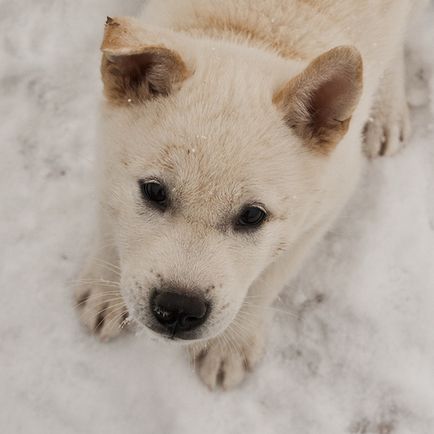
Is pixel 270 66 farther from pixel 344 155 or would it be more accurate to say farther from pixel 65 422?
pixel 65 422

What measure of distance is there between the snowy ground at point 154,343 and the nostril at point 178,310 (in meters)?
0.86

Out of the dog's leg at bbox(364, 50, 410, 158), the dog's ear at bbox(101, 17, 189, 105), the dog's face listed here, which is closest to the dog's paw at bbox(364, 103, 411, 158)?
the dog's leg at bbox(364, 50, 410, 158)

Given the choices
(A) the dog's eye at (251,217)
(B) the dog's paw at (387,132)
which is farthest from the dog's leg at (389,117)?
(A) the dog's eye at (251,217)

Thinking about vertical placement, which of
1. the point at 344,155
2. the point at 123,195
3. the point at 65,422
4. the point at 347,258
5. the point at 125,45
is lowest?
the point at 65,422

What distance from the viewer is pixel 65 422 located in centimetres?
309

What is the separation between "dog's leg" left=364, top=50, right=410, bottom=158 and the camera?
3.95 m

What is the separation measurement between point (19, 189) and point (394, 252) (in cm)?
217

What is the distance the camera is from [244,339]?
10.8 ft

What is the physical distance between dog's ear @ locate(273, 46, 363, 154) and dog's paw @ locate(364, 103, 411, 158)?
1403 millimetres

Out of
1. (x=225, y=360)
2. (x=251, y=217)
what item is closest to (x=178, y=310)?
(x=251, y=217)

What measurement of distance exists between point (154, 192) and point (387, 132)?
201cm

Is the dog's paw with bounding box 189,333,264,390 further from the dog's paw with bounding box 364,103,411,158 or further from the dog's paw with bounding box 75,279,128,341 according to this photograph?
the dog's paw with bounding box 364,103,411,158

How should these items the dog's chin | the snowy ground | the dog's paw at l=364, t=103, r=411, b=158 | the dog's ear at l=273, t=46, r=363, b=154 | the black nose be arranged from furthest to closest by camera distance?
1. the dog's paw at l=364, t=103, r=411, b=158
2. the snowy ground
3. the dog's chin
4. the black nose
5. the dog's ear at l=273, t=46, r=363, b=154

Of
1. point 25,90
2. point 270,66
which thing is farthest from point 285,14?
point 25,90
